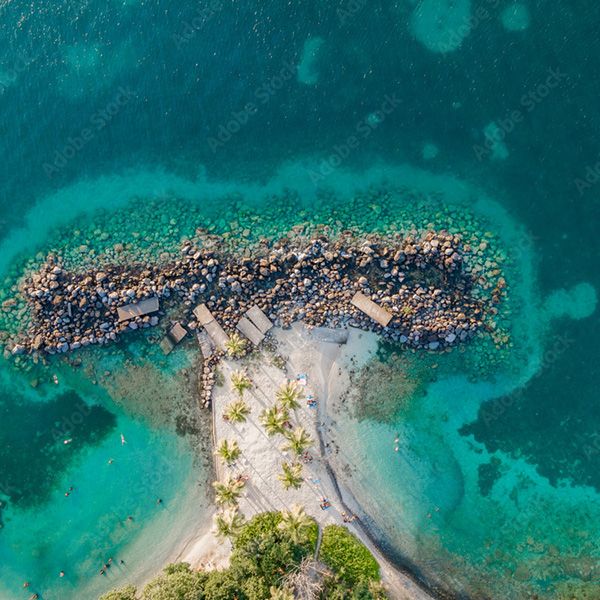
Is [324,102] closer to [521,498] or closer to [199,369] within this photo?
[199,369]

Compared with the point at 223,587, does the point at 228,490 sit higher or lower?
higher

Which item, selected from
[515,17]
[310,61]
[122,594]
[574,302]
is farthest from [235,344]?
[515,17]

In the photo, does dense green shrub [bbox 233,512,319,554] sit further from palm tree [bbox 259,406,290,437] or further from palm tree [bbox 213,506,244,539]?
palm tree [bbox 259,406,290,437]

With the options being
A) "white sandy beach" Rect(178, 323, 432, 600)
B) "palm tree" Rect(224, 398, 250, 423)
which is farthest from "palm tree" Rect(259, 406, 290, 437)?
"white sandy beach" Rect(178, 323, 432, 600)

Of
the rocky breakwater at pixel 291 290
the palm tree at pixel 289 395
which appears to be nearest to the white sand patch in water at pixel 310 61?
the rocky breakwater at pixel 291 290

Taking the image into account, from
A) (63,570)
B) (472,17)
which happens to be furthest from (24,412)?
(472,17)

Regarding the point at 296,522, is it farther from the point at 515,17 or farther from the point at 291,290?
the point at 515,17
